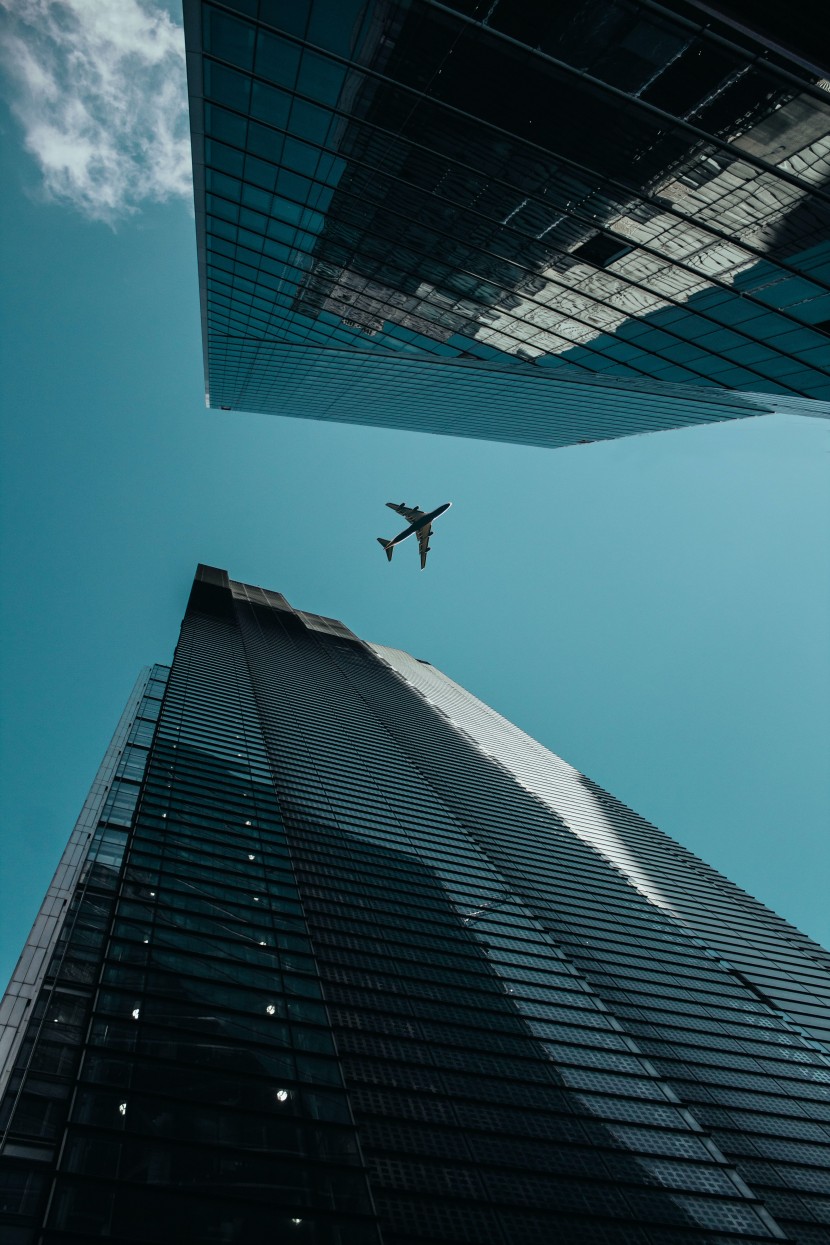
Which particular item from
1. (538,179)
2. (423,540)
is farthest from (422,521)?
(538,179)

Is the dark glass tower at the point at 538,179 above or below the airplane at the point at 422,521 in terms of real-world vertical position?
above

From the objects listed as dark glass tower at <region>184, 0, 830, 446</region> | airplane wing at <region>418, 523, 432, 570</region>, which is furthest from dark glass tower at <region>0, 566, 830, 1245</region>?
dark glass tower at <region>184, 0, 830, 446</region>

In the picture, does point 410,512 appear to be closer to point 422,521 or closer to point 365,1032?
point 422,521

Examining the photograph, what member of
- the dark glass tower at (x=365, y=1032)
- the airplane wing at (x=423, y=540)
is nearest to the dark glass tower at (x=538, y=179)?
the dark glass tower at (x=365, y=1032)

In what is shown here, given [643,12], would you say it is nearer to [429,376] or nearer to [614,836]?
[429,376]

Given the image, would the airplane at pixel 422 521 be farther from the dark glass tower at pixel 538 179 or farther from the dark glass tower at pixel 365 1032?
the dark glass tower at pixel 538 179

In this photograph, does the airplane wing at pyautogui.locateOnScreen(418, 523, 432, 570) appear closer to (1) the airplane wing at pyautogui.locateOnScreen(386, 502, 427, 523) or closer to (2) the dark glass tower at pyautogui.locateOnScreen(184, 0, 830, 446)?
(1) the airplane wing at pyautogui.locateOnScreen(386, 502, 427, 523)
